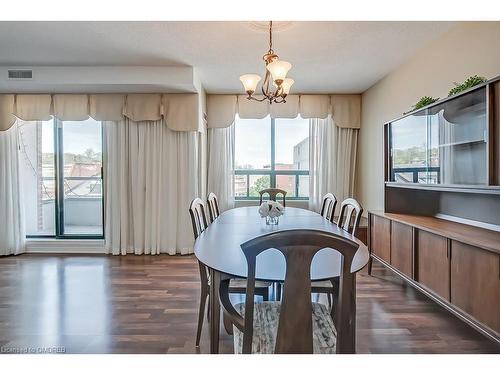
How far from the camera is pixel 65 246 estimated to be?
4.73m

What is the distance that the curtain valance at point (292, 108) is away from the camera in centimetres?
513

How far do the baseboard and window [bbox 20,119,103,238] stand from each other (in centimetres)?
11

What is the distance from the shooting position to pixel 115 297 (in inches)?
116

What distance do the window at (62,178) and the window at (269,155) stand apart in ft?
7.29

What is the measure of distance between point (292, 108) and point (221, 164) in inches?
57.6

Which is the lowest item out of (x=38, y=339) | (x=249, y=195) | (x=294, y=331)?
(x=38, y=339)

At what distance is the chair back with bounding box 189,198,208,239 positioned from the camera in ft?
7.27

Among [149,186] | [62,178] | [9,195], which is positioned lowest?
[9,195]

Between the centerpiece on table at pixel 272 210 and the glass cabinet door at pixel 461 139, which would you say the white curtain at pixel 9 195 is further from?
the glass cabinet door at pixel 461 139

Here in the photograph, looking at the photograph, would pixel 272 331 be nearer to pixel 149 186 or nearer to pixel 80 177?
pixel 149 186

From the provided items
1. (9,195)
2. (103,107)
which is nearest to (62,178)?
(9,195)
